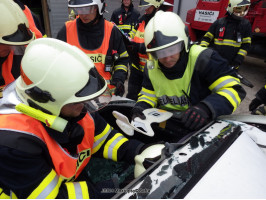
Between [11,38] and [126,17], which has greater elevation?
[11,38]

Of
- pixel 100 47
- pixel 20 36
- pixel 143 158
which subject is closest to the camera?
pixel 143 158

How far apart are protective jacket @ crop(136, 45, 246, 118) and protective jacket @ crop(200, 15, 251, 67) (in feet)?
8.58

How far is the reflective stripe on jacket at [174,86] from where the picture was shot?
176 centimetres

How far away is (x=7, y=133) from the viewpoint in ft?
3.18

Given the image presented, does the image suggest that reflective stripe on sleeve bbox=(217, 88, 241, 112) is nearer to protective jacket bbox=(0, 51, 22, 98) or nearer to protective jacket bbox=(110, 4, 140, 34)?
protective jacket bbox=(0, 51, 22, 98)

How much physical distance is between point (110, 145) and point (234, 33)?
Result: 11.5ft

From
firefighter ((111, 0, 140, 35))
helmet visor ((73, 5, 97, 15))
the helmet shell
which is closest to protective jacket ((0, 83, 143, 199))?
helmet visor ((73, 5, 97, 15))

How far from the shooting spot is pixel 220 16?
223 inches

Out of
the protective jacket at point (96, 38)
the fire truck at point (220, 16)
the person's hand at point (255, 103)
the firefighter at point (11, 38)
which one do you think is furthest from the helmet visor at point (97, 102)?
the fire truck at point (220, 16)

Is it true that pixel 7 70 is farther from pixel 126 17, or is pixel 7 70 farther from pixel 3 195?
pixel 126 17

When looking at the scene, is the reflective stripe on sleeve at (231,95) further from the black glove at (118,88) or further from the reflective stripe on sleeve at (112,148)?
the black glove at (118,88)

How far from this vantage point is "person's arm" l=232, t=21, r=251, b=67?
387 cm

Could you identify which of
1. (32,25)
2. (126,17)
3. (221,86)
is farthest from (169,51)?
(126,17)

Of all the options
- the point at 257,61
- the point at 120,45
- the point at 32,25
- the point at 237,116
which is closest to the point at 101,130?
the point at 237,116
